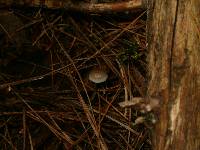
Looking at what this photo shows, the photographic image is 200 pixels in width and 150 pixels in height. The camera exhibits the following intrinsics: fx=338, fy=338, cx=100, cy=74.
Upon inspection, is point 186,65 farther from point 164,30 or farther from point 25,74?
point 25,74

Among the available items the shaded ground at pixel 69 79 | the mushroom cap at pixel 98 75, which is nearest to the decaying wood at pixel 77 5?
the shaded ground at pixel 69 79

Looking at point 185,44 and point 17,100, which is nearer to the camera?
point 185,44

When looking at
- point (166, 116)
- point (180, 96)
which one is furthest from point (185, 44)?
point (166, 116)

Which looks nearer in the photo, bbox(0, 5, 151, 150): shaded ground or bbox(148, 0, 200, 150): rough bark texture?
bbox(148, 0, 200, 150): rough bark texture

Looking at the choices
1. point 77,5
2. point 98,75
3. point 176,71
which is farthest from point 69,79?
point 176,71

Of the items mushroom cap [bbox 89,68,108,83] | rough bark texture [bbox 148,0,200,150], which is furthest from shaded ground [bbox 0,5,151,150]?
rough bark texture [bbox 148,0,200,150]

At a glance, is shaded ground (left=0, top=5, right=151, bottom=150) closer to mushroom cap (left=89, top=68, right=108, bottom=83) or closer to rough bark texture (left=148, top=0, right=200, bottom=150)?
mushroom cap (left=89, top=68, right=108, bottom=83)
